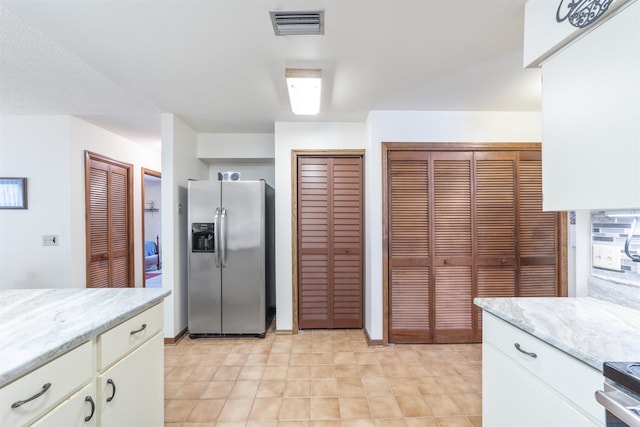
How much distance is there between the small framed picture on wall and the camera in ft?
10.1

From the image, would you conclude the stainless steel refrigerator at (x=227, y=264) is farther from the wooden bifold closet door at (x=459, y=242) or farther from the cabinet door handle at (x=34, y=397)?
the cabinet door handle at (x=34, y=397)

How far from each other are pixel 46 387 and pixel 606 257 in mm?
2355

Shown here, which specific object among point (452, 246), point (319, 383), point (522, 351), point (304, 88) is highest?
point (304, 88)

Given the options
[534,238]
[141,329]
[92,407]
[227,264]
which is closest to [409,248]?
[534,238]

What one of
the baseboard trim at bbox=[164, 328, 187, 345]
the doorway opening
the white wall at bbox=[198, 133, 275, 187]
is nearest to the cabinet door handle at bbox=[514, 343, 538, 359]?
the baseboard trim at bbox=[164, 328, 187, 345]

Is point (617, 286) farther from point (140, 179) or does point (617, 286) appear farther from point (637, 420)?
point (140, 179)

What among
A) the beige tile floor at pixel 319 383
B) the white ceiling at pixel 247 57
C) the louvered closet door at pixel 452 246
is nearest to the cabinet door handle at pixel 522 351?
the beige tile floor at pixel 319 383

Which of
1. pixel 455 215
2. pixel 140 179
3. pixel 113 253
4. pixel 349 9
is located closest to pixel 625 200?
pixel 349 9

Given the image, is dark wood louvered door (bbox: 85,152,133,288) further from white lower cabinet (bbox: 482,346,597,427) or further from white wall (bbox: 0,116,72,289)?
white lower cabinet (bbox: 482,346,597,427)

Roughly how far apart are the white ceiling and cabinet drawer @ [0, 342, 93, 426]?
5.21 feet

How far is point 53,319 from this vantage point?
1221 millimetres

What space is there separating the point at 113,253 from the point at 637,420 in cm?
460

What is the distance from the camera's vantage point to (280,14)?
5.06ft

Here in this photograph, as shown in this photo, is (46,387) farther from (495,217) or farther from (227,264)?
(495,217)
